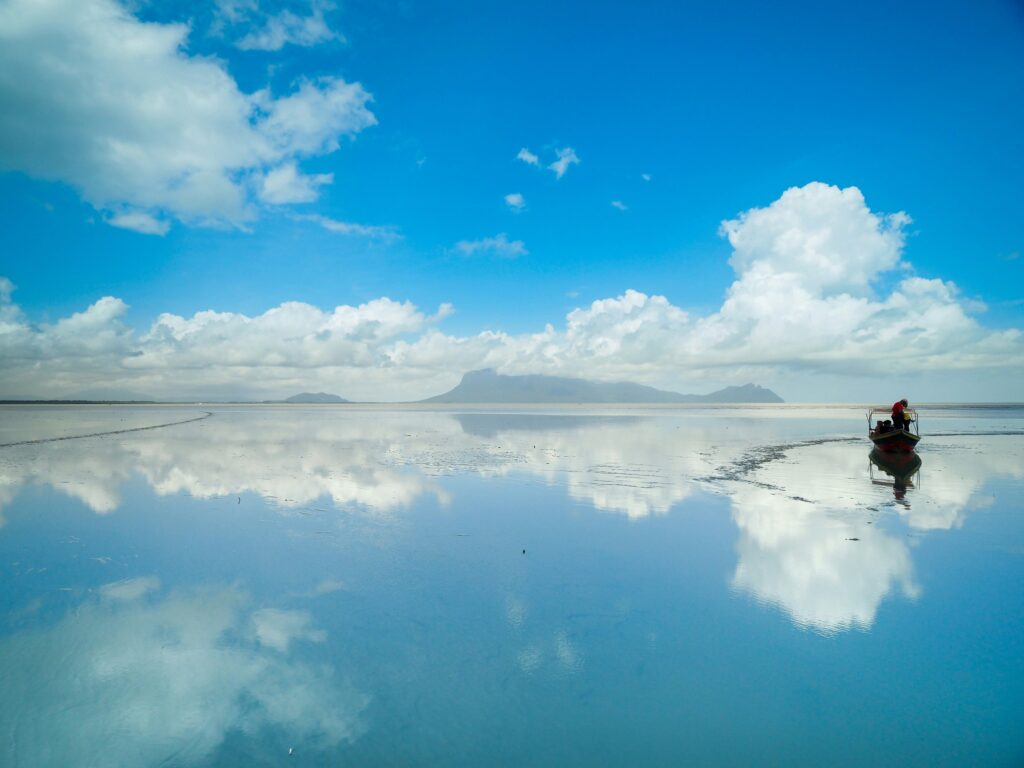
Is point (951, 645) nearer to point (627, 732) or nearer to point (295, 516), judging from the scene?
point (627, 732)

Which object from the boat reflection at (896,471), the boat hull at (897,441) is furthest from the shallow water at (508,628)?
the boat hull at (897,441)

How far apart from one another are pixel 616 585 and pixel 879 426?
29313 mm

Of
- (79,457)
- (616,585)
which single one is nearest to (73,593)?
(616,585)

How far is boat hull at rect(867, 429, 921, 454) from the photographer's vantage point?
2875 cm

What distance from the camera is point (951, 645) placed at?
7.69 meters

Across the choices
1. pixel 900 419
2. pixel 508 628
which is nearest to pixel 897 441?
pixel 900 419

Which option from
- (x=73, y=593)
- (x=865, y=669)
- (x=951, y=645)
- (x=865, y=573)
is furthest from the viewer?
(x=865, y=573)

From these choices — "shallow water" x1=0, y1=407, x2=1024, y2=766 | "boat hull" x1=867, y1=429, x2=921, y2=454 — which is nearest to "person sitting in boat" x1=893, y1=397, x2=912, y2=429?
"boat hull" x1=867, y1=429, x2=921, y2=454

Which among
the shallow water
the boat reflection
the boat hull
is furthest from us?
the boat hull

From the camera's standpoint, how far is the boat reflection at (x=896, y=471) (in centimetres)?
2023

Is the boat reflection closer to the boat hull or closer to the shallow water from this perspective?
the boat hull

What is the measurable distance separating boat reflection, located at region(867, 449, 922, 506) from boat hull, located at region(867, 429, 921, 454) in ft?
0.91

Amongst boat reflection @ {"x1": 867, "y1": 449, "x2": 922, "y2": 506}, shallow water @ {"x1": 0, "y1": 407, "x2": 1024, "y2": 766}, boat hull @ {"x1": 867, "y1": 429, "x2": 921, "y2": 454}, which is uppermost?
boat hull @ {"x1": 867, "y1": 429, "x2": 921, "y2": 454}

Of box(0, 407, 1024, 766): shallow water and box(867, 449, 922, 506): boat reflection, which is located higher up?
box(867, 449, 922, 506): boat reflection
